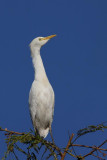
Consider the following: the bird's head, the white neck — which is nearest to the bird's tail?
the white neck

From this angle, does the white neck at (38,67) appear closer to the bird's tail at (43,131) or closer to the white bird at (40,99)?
the white bird at (40,99)

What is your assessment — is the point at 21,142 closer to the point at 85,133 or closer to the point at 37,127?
the point at 85,133

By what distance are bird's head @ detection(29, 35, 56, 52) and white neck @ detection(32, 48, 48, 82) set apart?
10 centimetres

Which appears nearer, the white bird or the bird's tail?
the white bird

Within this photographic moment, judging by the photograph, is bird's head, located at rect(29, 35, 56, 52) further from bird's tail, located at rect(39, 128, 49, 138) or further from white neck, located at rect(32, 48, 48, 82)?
bird's tail, located at rect(39, 128, 49, 138)

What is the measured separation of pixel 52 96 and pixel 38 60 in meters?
0.89

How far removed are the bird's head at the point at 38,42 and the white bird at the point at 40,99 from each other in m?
0.09

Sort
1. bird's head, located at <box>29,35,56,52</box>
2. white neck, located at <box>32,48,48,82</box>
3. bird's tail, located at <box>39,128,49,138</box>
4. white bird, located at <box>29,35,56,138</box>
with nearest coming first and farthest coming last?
white bird, located at <box>29,35,56,138</box> → white neck, located at <box>32,48,48,82</box> → bird's tail, located at <box>39,128,49,138</box> → bird's head, located at <box>29,35,56,52</box>

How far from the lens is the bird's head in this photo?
22.6 ft

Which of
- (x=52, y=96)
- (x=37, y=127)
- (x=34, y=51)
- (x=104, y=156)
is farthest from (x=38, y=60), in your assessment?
(x=104, y=156)

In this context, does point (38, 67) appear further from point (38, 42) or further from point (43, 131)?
point (43, 131)

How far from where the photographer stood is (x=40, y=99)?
6.18 metres

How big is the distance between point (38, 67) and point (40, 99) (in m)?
0.74

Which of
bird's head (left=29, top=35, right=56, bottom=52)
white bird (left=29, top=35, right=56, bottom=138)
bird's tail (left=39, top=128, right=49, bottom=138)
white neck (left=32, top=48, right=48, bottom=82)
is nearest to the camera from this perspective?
white bird (left=29, top=35, right=56, bottom=138)
